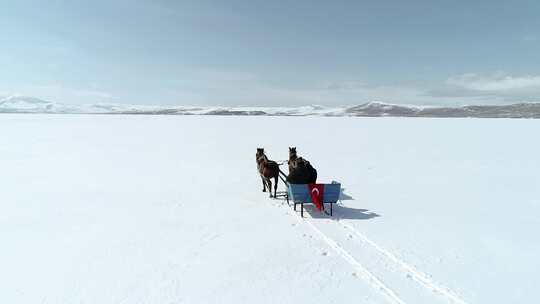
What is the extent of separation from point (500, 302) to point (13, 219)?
963 cm

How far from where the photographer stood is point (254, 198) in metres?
9.70

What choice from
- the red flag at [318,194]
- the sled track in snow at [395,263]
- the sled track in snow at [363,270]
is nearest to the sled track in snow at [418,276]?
the sled track in snow at [395,263]

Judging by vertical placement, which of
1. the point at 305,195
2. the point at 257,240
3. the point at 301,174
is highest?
the point at 301,174

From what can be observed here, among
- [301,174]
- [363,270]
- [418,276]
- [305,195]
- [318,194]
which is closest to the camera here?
[418,276]

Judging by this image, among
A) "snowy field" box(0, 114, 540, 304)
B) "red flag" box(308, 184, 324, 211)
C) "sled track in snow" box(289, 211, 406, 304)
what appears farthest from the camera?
"red flag" box(308, 184, 324, 211)

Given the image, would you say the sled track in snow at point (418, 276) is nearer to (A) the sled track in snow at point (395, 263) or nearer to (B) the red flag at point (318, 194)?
(A) the sled track in snow at point (395, 263)

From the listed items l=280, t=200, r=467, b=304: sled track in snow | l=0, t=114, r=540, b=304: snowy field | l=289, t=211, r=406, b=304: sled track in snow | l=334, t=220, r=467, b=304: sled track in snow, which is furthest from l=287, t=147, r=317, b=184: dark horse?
l=334, t=220, r=467, b=304: sled track in snow

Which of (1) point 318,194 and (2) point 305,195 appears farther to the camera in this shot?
(2) point 305,195

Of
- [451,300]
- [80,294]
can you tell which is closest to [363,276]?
[451,300]

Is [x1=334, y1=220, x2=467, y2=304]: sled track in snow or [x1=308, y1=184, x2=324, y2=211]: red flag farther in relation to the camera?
[x1=308, y1=184, x2=324, y2=211]: red flag

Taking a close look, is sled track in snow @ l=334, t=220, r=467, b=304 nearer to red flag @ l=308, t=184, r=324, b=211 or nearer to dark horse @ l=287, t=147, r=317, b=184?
red flag @ l=308, t=184, r=324, b=211

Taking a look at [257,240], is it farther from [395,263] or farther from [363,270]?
[395,263]

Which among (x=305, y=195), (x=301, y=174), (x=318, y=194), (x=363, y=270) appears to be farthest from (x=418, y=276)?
(x=301, y=174)

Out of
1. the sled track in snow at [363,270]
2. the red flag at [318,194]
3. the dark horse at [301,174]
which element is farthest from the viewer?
the dark horse at [301,174]
